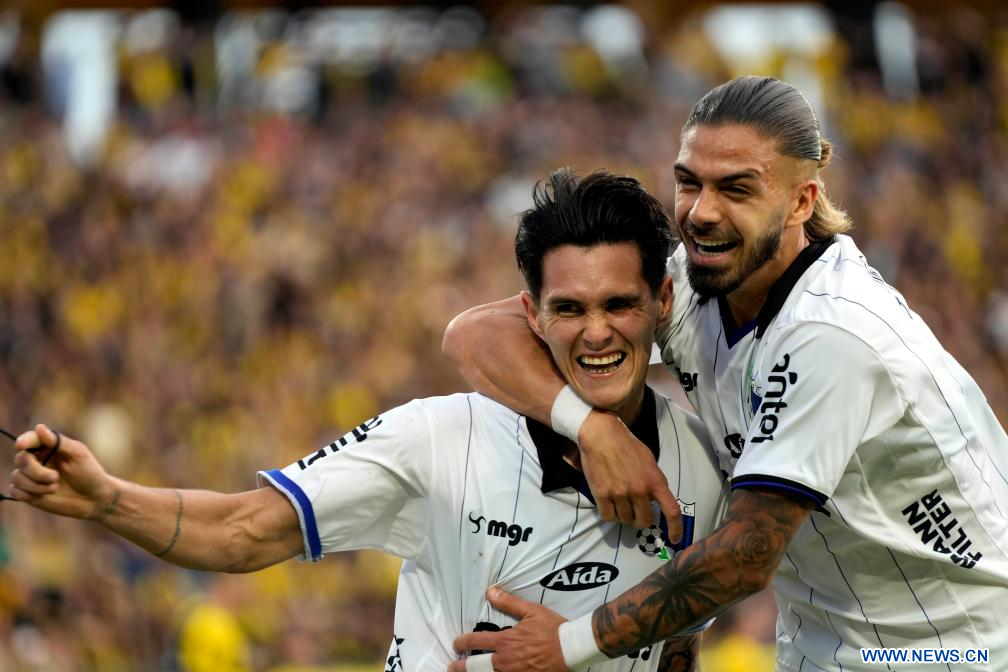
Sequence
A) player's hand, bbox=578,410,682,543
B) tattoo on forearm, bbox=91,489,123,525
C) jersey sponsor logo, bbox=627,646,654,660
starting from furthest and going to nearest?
jersey sponsor logo, bbox=627,646,654,660
player's hand, bbox=578,410,682,543
tattoo on forearm, bbox=91,489,123,525

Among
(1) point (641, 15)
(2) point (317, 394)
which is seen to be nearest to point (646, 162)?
(1) point (641, 15)

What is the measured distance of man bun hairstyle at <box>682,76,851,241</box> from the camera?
3924mm

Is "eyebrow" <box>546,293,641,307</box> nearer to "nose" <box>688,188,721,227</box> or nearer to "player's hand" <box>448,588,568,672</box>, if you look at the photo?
"nose" <box>688,188,721,227</box>

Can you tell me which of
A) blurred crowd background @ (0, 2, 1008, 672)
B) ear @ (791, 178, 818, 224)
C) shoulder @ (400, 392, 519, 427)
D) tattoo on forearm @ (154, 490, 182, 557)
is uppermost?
blurred crowd background @ (0, 2, 1008, 672)

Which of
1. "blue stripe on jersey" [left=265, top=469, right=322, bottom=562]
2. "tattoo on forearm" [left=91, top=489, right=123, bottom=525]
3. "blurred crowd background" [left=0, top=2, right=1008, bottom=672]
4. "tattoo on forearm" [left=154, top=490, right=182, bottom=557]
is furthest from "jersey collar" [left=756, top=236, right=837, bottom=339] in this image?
"blurred crowd background" [left=0, top=2, right=1008, bottom=672]

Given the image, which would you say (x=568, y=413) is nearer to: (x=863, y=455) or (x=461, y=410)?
(x=461, y=410)

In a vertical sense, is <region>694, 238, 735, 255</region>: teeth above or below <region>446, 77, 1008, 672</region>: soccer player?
above

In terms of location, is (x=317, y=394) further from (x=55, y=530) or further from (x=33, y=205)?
(x=33, y=205)

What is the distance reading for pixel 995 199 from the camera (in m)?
15.3

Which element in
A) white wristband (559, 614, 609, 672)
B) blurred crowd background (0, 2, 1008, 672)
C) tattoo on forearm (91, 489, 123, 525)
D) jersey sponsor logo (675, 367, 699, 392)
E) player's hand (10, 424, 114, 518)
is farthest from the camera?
blurred crowd background (0, 2, 1008, 672)

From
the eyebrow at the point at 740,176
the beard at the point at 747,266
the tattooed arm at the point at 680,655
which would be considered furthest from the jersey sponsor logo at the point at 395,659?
the eyebrow at the point at 740,176

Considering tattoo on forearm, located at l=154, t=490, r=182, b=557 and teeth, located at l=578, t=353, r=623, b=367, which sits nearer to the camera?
tattoo on forearm, located at l=154, t=490, r=182, b=557

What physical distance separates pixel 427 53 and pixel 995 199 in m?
7.22

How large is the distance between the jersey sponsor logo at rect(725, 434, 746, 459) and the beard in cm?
42
